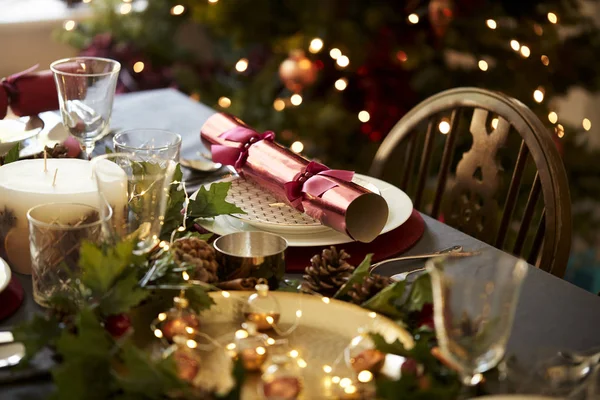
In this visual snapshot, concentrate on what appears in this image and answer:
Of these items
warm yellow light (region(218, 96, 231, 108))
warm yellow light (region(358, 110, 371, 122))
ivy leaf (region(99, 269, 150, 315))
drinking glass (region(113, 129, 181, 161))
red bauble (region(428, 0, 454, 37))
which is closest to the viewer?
ivy leaf (region(99, 269, 150, 315))

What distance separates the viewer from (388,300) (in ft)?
2.66

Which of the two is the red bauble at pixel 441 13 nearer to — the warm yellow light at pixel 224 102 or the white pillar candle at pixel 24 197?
the warm yellow light at pixel 224 102

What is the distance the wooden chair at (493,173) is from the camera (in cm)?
118

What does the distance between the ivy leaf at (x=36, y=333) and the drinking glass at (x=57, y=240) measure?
71 mm

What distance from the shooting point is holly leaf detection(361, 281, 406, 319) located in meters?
0.81

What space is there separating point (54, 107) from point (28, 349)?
85cm

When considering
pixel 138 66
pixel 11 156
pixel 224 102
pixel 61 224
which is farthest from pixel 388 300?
pixel 138 66

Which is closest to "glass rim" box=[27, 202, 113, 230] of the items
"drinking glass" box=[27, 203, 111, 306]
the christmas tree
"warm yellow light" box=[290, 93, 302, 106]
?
"drinking glass" box=[27, 203, 111, 306]

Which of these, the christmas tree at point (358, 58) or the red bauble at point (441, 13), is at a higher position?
the red bauble at point (441, 13)

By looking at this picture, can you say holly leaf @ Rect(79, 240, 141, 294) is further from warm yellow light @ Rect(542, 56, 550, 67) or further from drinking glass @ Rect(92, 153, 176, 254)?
warm yellow light @ Rect(542, 56, 550, 67)

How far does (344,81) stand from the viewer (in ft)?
8.43

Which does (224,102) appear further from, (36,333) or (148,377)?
(148,377)

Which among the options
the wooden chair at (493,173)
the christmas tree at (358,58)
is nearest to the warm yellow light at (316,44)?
the christmas tree at (358,58)

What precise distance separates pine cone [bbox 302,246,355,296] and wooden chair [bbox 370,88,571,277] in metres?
0.41
